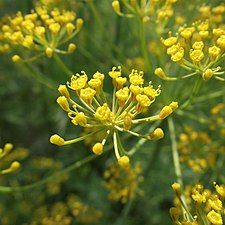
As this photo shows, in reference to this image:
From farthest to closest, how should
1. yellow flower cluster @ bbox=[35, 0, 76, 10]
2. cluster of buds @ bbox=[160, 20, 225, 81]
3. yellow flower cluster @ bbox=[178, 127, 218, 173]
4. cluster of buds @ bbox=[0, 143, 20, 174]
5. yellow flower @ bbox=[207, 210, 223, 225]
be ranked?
yellow flower cluster @ bbox=[178, 127, 218, 173] < yellow flower cluster @ bbox=[35, 0, 76, 10] < cluster of buds @ bbox=[0, 143, 20, 174] < cluster of buds @ bbox=[160, 20, 225, 81] < yellow flower @ bbox=[207, 210, 223, 225]

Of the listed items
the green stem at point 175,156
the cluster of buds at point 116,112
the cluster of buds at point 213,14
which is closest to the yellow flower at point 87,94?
the cluster of buds at point 116,112

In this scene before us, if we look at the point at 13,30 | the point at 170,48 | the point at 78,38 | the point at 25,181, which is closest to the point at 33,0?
the point at 78,38

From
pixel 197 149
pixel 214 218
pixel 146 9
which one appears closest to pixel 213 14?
pixel 146 9

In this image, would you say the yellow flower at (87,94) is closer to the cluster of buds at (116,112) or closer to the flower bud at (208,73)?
the cluster of buds at (116,112)

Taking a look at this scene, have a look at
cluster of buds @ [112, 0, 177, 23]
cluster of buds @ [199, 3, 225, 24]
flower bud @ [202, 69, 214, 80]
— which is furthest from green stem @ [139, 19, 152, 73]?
flower bud @ [202, 69, 214, 80]

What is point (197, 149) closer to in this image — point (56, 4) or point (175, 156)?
point (175, 156)

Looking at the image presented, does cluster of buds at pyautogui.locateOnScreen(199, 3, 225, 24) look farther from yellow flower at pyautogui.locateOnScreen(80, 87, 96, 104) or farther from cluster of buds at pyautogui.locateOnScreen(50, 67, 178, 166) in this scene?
yellow flower at pyautogui.locateOnScreen(80, 87, 96, 104)

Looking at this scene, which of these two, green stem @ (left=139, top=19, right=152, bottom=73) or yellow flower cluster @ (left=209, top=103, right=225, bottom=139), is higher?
green stem @ (left=139, top=19, right=152, bottom=73)

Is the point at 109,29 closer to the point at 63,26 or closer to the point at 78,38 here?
the point at 78,38
